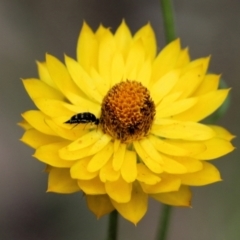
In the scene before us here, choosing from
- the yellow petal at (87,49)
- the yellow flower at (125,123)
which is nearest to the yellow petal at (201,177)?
the yellow flower at (125,123)

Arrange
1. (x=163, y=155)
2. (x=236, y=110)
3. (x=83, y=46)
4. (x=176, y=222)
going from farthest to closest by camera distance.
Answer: (x=236, y=110), (x=176, y=222), (x=83, y=46), (x=163, y=155)

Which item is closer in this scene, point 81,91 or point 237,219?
point 81,91

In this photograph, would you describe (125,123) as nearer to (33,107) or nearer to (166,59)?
(166,59)

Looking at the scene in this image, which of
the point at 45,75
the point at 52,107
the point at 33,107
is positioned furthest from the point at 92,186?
the point at 33,107

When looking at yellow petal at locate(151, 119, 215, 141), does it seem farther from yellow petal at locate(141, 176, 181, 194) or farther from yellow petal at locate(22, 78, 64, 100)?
yellow petal at locate(22, 78, 64, 100)

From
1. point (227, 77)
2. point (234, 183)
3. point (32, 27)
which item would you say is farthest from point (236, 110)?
point (32, 27)

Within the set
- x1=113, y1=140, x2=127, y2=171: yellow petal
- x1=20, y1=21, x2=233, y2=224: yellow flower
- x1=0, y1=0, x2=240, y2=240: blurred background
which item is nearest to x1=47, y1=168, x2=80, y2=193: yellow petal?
x1=20, y1=21, x2=233, y2=224: yellow flower

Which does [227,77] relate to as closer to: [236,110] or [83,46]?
[236,110]
